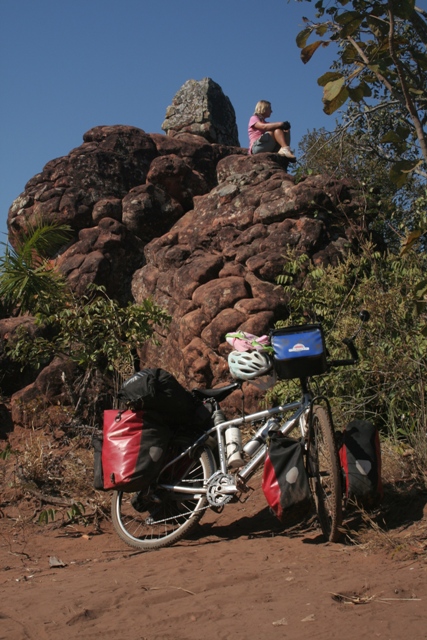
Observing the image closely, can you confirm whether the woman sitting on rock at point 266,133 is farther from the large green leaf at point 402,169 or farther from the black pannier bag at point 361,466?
the large green leaf at point 402,169

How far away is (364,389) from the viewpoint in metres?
6.05

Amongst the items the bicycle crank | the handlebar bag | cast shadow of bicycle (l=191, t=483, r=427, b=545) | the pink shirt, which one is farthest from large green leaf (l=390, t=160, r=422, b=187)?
the pink shirt

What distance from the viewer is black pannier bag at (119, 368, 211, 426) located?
193 inches

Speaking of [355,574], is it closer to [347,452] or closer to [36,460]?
[347,452]

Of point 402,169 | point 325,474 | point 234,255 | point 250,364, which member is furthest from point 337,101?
point 234,255

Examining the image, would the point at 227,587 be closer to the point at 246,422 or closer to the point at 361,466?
the point at 361,466

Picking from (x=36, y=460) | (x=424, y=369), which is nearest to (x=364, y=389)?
(x=424, y=369)

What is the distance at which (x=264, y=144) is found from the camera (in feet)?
34.7

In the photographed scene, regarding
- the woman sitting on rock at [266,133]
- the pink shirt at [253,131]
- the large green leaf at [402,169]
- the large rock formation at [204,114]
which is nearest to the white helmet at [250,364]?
the large green leaf at [402,169]

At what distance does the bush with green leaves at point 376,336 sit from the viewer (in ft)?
19.1

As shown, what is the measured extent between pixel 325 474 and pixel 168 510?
4.54 feet

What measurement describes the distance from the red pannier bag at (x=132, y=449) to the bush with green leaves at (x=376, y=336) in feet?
6.39

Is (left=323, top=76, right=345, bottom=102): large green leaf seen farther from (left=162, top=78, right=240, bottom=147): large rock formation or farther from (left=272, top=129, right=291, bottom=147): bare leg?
(left=162, top=78, right=240, bottom=147): large rock formation

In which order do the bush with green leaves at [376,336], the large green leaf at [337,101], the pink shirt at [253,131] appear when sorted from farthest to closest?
the pink shirt at [253,131]
the bush with green leaves at [376,336]
the large green leaf at [337,101]
